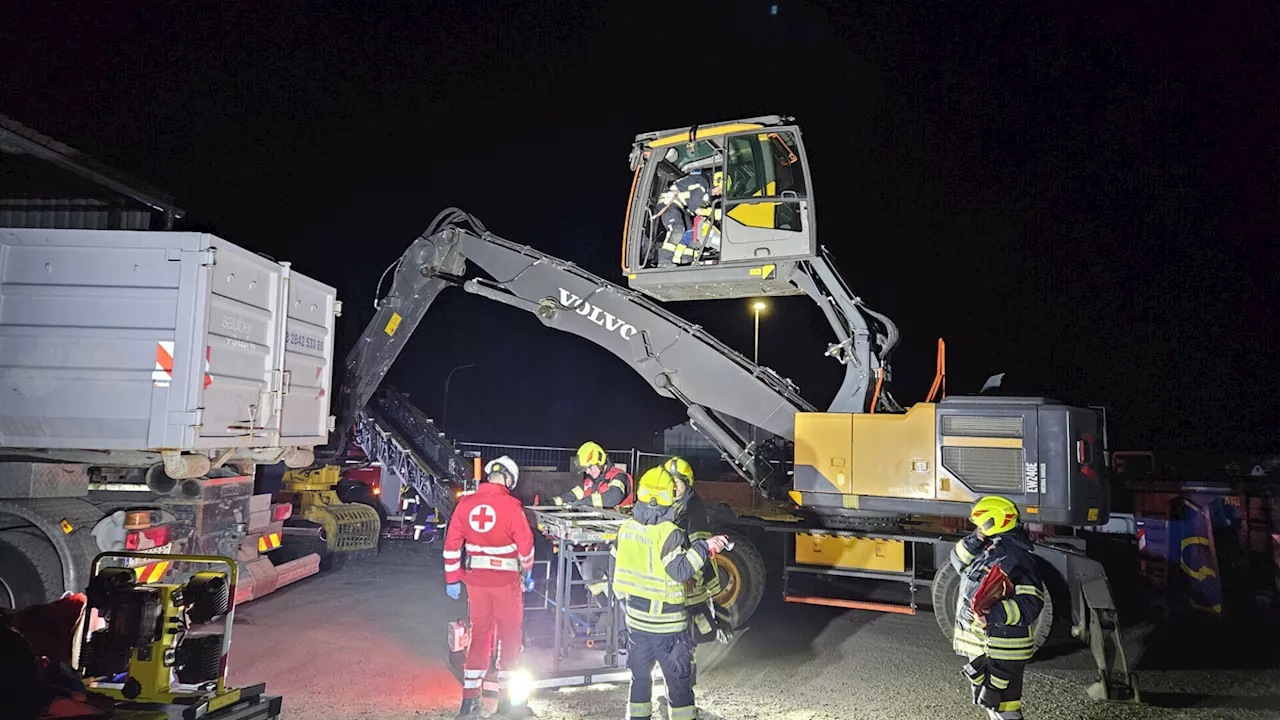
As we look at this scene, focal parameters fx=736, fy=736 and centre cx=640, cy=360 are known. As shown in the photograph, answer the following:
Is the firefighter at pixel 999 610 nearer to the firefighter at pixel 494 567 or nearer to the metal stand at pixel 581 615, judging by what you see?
the metal stand at pixel 581 615

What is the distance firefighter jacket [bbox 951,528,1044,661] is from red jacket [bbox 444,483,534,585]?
10.8 feet

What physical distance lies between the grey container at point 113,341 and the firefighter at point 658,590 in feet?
11.2

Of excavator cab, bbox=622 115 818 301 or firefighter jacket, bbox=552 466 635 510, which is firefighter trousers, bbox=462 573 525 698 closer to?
firefighter jacket, bbox=552 466 635 510

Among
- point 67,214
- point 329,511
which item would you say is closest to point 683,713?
point 329,511

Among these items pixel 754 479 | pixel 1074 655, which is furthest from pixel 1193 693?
pixel 754 479

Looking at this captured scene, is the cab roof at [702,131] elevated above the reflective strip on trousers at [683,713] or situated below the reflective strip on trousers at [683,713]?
above

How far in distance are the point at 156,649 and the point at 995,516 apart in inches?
202

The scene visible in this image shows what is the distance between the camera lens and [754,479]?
A: 8305 millimetres

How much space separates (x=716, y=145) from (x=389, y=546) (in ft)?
29.6

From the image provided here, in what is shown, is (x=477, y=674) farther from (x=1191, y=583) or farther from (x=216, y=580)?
(x=1191, y=583)

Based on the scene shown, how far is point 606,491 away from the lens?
8656mm

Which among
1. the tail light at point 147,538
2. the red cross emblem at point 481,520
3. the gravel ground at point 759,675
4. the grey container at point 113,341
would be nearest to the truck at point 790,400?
the gravel ground at point 759,675

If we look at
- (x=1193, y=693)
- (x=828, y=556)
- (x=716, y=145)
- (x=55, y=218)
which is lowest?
(x=1193, y=693)

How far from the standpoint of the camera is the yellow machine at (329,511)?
11578 millimetres
